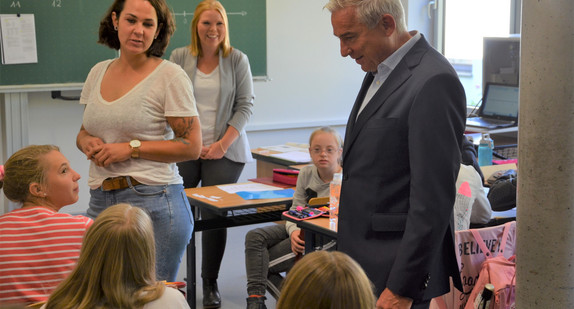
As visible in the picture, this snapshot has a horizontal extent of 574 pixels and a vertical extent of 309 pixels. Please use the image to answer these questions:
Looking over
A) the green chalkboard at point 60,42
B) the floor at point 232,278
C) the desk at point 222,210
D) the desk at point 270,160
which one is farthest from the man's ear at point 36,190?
the green chalkboard at point 60,42

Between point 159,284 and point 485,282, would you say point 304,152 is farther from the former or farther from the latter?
point 159,284

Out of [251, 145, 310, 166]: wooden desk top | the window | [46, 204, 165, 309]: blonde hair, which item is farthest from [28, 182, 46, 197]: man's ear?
the window

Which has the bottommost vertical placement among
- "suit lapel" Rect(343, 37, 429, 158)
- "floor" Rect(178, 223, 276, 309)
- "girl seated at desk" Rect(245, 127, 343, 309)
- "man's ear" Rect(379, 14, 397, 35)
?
"floor" Rect(178, 223, 276, 309)

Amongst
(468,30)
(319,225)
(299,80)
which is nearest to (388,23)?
(319,225)

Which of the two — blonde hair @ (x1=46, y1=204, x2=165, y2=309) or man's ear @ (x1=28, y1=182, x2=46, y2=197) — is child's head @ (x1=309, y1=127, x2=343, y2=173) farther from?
blonde hair @ (x1=46, y1=204, x2=165, y2=309)

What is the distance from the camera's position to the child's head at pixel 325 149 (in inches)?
143

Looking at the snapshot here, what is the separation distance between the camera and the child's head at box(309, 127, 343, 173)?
3.62 meters

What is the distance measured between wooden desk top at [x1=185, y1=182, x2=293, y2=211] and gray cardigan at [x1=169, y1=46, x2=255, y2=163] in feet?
1.05

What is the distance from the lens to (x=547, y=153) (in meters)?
1.99

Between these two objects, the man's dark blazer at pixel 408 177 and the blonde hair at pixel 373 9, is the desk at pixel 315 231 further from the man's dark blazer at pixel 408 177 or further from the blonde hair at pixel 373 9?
the blonde hair at pixel 373 9

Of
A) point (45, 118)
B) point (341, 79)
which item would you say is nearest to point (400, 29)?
point (45, 118)

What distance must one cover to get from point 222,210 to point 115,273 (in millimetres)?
1850

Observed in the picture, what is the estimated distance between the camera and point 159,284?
5.61 ft

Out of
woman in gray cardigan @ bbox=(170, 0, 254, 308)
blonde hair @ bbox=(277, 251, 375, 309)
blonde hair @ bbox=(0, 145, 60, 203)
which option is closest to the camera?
blonde hair @ bbox=(277, 251, 375, 309)
